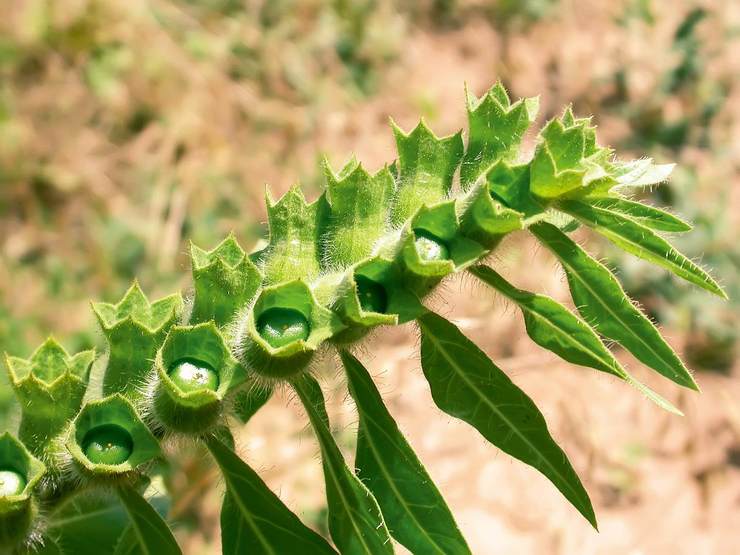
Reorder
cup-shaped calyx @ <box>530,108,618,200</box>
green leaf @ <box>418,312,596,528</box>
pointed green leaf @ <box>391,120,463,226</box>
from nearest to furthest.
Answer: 1. cup-shaped calyx @ <box>530,108,618,200</box>
2. pointed green leaf @ <box>391,120,463,226</box>
3. green leaf @ <box>418,312,596,528</box>

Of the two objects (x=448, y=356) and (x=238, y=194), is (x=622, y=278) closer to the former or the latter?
(x=238, y=194)

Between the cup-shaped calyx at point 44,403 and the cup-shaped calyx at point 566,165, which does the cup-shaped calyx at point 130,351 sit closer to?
the cup-shaped calyx at point 44,403

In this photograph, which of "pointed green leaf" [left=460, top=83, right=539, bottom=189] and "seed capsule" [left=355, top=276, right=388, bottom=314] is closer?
"seed capsule" [left=355, top=276, right=388, bottom=314]

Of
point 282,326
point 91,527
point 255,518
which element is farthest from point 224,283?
point 91,527

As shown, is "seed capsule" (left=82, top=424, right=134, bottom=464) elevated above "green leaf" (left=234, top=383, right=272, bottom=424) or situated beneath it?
elevated above

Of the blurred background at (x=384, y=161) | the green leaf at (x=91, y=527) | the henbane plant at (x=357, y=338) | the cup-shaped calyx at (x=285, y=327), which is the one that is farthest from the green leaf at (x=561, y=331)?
the blurred background at (x=384, y=161)

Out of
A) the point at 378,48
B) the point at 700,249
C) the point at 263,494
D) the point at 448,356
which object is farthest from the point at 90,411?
the point at 378,48

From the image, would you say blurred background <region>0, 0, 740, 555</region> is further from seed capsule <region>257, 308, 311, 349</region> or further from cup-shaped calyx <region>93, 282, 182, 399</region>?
seed capsule <region>257, 308, 311, 349</region>

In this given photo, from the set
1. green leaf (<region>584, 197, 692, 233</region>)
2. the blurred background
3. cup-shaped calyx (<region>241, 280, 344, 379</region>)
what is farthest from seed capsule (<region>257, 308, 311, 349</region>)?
the blurred background
